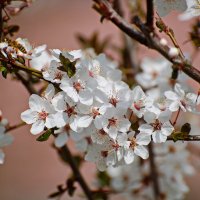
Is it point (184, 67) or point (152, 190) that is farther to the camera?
point (152, 190)

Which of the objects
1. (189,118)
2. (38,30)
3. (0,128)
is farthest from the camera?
(38,30)

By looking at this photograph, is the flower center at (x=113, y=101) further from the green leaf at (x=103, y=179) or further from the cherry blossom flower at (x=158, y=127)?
the green leaf at (x=103, y=179)

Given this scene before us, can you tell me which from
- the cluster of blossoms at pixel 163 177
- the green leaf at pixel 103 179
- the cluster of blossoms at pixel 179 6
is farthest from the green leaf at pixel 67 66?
the green leaf at pixel 103 179

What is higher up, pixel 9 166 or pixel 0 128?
pixel 0 128

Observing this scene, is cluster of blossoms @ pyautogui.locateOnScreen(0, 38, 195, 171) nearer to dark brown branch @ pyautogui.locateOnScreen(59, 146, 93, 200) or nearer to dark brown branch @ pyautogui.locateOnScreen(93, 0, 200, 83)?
dark brown branch @ pyautogui.locateOnScreen(93, 0, 200, 83)

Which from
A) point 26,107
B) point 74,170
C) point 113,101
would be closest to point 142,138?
point 113,101

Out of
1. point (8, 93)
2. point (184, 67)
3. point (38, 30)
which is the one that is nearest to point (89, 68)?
point (184, 67)

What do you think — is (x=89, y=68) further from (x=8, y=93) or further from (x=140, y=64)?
(x=8, y=93)
